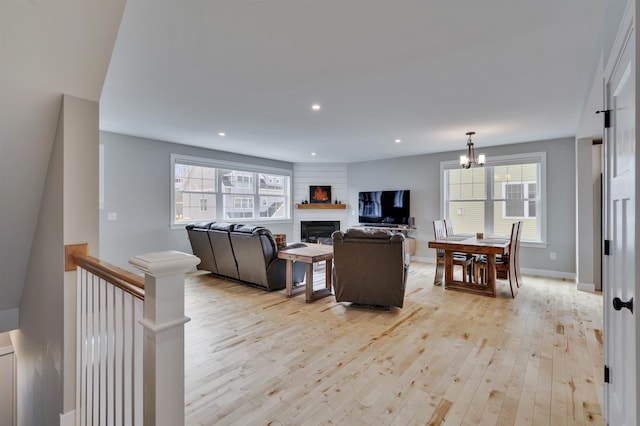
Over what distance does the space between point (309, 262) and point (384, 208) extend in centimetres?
404

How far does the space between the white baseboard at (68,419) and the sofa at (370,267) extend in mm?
2566

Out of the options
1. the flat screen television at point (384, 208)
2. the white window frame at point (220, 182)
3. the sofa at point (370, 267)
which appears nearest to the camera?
the sofa at point (370, 267)

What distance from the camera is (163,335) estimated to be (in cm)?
97

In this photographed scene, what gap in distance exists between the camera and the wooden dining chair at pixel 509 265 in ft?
14.0

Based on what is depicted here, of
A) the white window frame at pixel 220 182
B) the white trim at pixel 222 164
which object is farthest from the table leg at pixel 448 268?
the white trim at pixel 222 164

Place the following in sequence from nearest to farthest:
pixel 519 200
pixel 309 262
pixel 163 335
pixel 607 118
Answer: pixel 163 335 < pixel 607 118 < pixel 309 262 < pixel 519 200

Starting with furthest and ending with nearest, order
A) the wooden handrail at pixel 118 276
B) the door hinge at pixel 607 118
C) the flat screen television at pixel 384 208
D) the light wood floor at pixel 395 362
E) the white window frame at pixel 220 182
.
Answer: the flat screen television at pixel 384 208, the white window frame at pixel 220 182, the light wood floor at pixel 395 362, the door hinge at pixel 607 118, the wooden handrail at pixel 118 276

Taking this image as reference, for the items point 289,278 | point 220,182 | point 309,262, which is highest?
point 220,182

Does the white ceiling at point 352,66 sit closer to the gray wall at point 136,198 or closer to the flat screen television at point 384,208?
the gray wall at point 136,198

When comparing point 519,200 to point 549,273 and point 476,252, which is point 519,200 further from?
point 476,252

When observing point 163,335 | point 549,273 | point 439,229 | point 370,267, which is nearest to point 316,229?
point 439,229

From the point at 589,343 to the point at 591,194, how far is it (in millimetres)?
2668

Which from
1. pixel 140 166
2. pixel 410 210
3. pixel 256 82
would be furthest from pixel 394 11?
pixel 410 210

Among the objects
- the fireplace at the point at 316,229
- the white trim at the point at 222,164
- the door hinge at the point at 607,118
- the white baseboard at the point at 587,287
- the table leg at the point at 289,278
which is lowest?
the white baseboard at the point at 587,287
